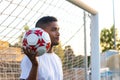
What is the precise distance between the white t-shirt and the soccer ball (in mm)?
164

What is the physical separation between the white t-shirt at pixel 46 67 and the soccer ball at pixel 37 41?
164 mm

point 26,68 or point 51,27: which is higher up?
point 51,27

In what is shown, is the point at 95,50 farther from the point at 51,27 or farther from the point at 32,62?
the point at 32,62

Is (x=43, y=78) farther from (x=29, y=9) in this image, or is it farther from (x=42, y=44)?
(x=29, y=9)

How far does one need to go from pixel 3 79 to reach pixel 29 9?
791 mm

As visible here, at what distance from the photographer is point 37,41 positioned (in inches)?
97.9

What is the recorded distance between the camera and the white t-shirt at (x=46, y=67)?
259cm

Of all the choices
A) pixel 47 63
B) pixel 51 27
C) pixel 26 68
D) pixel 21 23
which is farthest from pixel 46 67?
pixel 21 23

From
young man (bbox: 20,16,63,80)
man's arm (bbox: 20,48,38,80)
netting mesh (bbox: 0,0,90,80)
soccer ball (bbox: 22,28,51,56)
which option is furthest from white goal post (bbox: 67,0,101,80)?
man's arm (bbox: 20,48,38,80)

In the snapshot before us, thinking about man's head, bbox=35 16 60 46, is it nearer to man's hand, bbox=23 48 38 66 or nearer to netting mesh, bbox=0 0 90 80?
man's hand, bbox=23 48 38 66

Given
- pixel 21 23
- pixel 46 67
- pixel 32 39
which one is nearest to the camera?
pixel 32 39

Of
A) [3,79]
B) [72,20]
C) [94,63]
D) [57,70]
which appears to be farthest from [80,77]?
[57,70]

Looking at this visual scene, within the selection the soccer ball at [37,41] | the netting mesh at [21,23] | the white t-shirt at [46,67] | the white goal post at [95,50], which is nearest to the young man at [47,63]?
the white t-shirt at [46,67]

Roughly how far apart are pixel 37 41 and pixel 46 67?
30 centimetres
